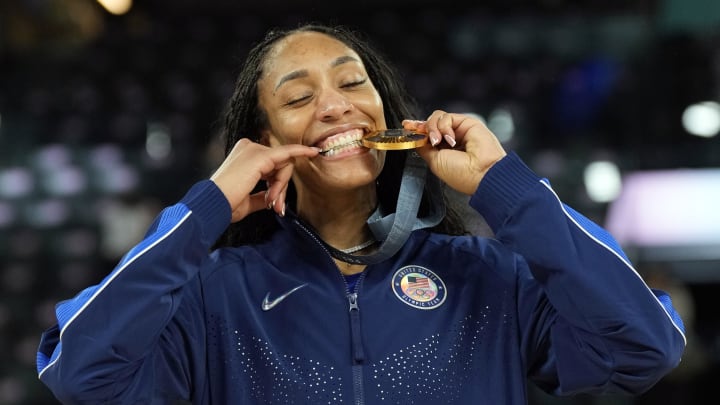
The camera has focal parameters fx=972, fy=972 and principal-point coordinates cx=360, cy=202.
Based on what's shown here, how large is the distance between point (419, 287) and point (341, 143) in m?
0.35

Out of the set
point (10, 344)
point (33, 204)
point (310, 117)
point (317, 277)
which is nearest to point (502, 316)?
point (317, 277)

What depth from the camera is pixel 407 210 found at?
6.92ft

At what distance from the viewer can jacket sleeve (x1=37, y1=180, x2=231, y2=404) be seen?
5.66 feet

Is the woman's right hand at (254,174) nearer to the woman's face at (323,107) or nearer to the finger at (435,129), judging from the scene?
the woman's face at (323,107)

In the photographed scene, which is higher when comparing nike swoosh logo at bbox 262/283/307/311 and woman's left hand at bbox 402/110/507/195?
woman's left hand at bbox 402/110/507/195

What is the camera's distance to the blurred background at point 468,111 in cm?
665

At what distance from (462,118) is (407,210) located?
24cm

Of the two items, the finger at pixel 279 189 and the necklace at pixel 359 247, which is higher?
the finger at pixel 279 189

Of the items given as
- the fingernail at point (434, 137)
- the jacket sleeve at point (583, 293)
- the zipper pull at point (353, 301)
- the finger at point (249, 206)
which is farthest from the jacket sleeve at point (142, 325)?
the jacket sleeve at point (583, 293)

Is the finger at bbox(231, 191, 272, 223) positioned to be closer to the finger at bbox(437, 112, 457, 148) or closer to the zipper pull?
the zipper pull

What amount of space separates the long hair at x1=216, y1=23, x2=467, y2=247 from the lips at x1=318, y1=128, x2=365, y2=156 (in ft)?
0.78

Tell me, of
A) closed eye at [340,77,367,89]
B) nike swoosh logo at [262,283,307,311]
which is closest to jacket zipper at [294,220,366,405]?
nike swoosh logo at [262,283,307,311]

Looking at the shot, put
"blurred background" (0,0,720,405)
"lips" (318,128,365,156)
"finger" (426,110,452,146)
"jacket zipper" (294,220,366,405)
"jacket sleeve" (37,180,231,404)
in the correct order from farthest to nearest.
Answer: "blurred background" (0,0,720,405), "lips" (318,128,365,156), "finger" (426,110,452,146), "jacket zipper" (294,220,366,405), "jacket sleeve" (37,180,231,404)

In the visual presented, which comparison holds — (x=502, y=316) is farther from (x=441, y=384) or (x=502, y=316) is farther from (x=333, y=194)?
(x=333, y=194)
